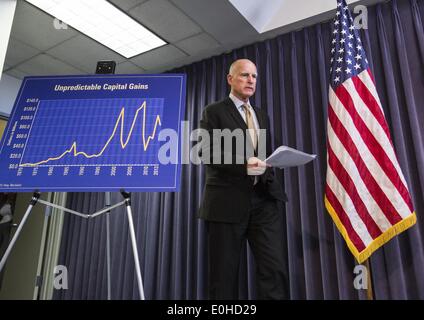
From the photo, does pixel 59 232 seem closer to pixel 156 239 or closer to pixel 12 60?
pixel 156 239

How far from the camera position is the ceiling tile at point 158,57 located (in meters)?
2.90

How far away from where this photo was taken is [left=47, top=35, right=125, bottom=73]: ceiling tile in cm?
274

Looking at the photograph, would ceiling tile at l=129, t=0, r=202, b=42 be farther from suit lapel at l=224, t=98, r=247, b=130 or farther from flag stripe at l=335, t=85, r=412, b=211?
flag stripe at l=335, t=85, r=412, b=211

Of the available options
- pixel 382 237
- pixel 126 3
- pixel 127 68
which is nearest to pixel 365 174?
pixel 382 237

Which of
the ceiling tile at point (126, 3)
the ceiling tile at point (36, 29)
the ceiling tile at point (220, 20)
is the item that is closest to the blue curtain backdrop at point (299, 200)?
the ceiling tile at point (220, 20)

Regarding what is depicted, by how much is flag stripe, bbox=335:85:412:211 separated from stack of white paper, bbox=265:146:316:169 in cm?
46

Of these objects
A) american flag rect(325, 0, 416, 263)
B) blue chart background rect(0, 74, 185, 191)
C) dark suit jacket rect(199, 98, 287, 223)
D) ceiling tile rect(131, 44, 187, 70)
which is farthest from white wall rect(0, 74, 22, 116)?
american flag rect(325, 0, 416, 263)

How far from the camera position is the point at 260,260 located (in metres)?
1.62

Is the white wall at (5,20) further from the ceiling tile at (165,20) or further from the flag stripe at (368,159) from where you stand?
the flag stripe at (368,159)

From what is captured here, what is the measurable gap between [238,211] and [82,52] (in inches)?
87.3

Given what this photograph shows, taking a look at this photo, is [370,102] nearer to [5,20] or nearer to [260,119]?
[260,119]

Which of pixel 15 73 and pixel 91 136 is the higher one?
pixel 15 73

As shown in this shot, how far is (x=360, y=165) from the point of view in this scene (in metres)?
1.74

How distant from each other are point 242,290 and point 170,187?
116cm
